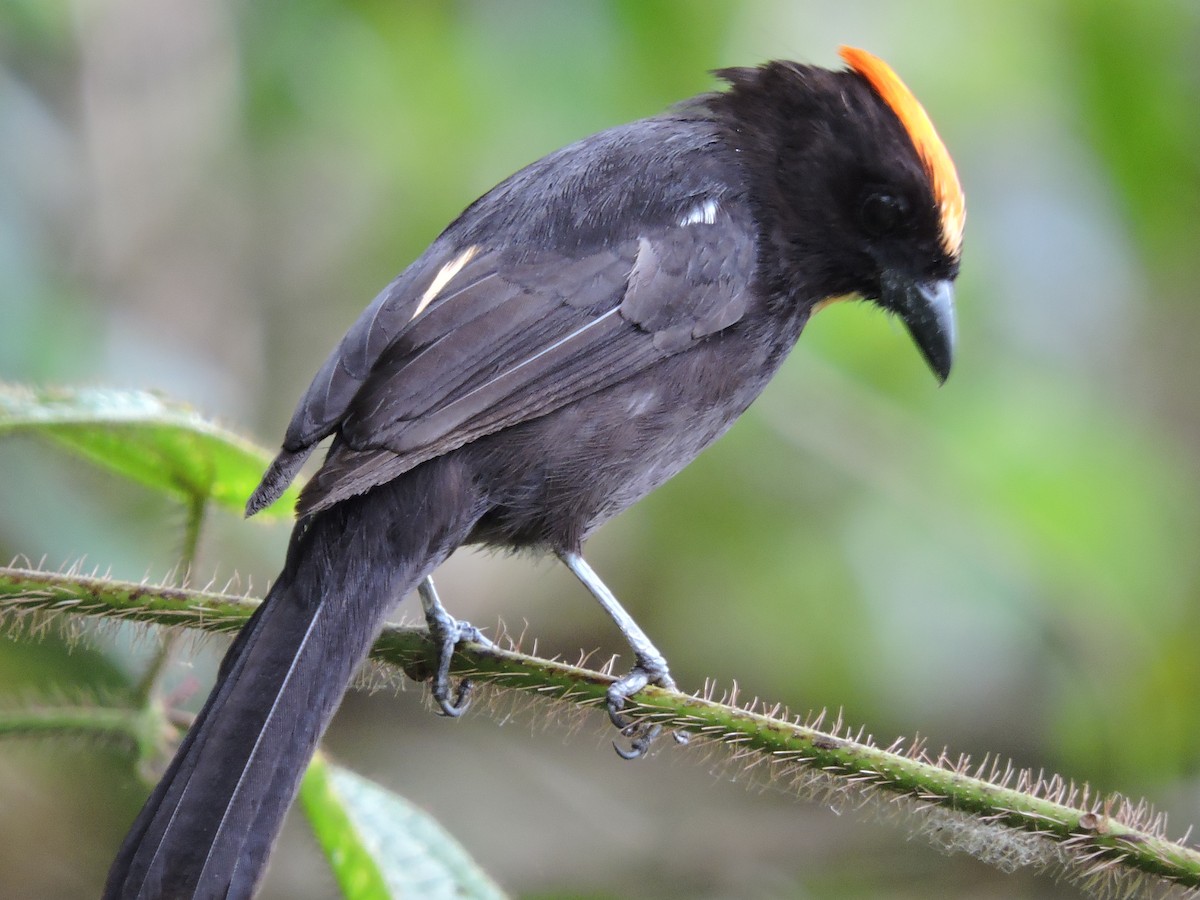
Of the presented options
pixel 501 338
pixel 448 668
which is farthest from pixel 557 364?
pixel 448 668

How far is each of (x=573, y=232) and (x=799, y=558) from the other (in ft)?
6.77

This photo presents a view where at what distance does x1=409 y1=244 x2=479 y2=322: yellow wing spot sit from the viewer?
2965 mm

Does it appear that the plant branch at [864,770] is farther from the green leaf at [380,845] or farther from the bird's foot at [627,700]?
the green leaf at [380,845]

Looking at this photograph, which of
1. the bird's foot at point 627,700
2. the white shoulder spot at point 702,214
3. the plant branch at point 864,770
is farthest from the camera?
the white shoulder spot at point 702,214

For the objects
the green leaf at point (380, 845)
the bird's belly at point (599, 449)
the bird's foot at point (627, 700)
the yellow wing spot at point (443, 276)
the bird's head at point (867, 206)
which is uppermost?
the bird's head at point (867, 206)

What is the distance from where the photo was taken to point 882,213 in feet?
11.3

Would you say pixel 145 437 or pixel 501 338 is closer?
pixel 145 437

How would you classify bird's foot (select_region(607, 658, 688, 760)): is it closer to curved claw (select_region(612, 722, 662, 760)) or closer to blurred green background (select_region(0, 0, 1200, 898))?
curved claw (select_region(612, 722, 662, 760))

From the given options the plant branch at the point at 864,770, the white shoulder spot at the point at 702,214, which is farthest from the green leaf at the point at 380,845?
the white shoulder spot at the point at 702,214

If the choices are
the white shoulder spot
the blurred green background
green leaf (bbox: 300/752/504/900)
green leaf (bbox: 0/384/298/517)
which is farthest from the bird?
the blurred green background

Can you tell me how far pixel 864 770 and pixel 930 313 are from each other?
173 centimetres

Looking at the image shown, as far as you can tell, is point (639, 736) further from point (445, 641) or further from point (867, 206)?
point (867, 206)

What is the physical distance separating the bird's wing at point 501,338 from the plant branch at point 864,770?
0.45m

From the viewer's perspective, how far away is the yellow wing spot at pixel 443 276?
9.73 feet
